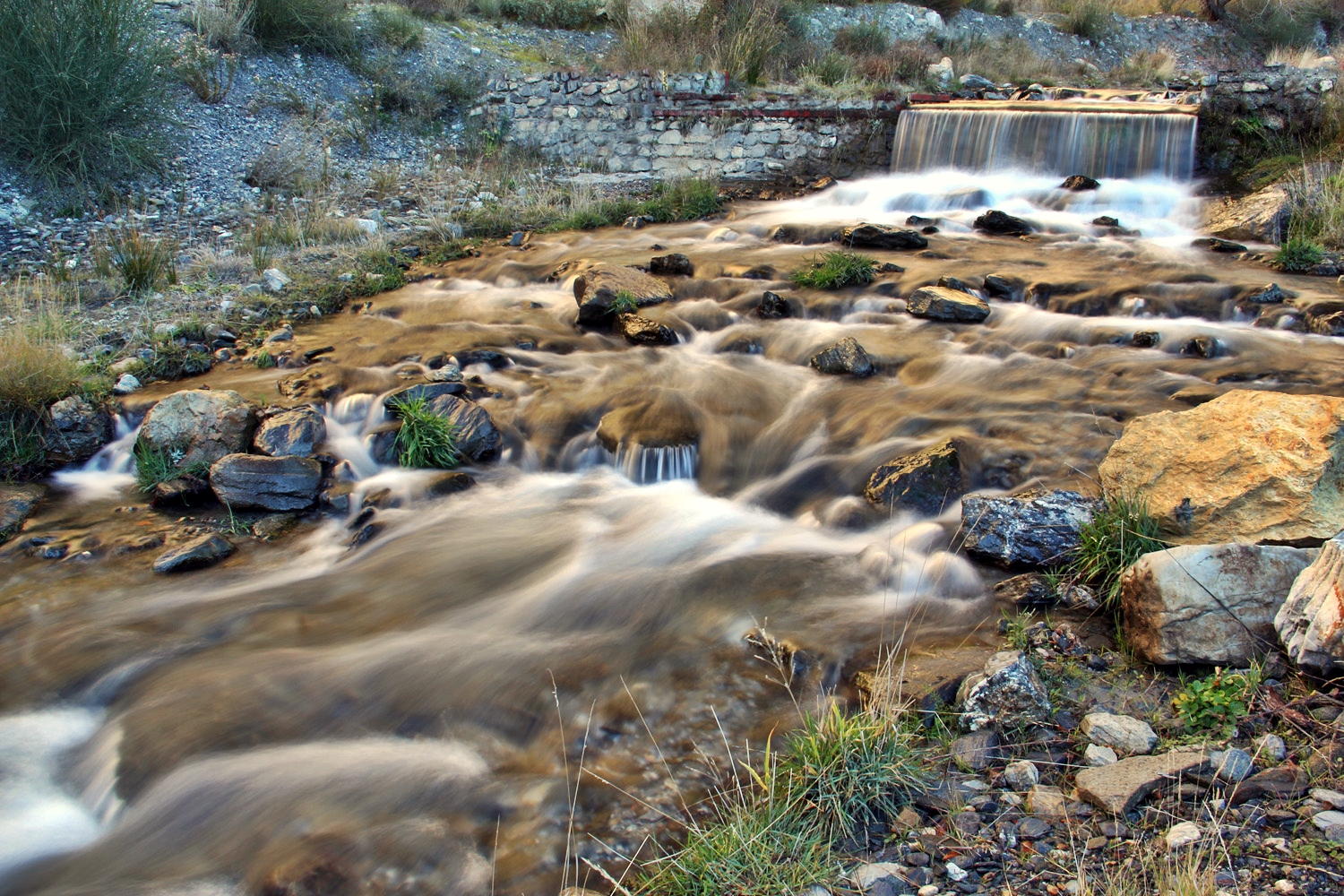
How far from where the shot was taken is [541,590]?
4.36 m

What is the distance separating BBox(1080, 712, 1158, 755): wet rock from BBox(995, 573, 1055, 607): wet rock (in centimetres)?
89

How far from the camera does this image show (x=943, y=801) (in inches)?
101

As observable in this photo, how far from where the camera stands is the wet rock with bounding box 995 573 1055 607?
12.2ft

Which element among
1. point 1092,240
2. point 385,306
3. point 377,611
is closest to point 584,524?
point 377,611

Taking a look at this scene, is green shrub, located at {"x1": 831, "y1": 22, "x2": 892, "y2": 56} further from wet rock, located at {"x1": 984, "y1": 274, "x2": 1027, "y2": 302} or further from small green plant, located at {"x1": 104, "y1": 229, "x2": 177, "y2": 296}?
small green plant, located at {"x1": 104, "y1": 229, "x2": 177, "y2": 296}

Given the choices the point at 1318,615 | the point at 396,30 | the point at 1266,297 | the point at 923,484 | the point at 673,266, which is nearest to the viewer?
the point at 1318,615

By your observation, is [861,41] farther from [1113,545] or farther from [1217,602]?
[1217,602]

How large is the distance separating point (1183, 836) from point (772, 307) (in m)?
6.13

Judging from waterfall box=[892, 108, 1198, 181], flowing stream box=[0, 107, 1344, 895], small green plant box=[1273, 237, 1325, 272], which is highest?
waterfall box=[892, 108, 1198, 181]

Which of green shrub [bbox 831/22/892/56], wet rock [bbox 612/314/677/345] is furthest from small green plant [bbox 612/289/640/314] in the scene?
green shrub [bbox 831/22/892/56]

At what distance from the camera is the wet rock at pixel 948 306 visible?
7.33 m

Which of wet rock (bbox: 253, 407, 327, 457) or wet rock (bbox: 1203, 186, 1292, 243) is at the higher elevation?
wet rock (bbox: 1203, 186, 1292, 243)

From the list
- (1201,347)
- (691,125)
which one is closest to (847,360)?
(1201,347)

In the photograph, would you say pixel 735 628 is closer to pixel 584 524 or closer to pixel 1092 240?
pixel 584 524
